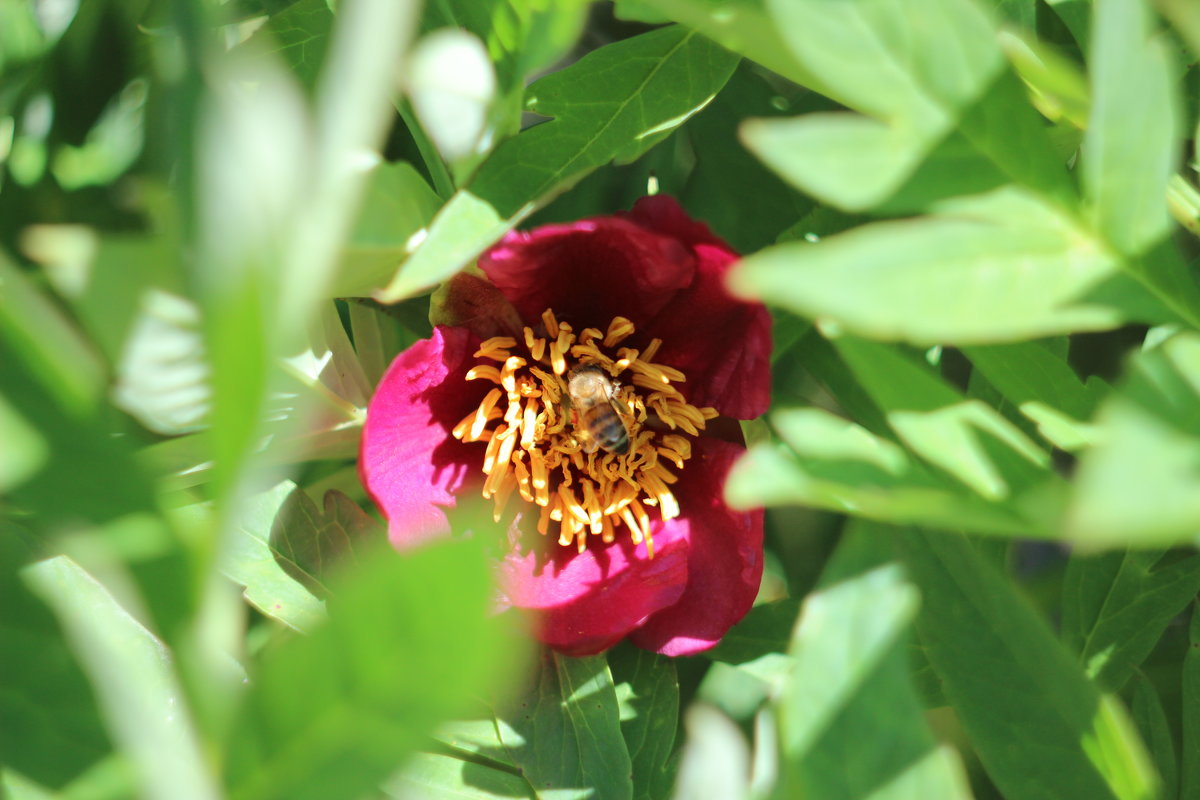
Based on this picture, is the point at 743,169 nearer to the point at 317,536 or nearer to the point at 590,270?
the point at 590,270

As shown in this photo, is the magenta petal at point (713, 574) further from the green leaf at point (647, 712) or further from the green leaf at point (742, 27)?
the green leaf at point (742, 27)

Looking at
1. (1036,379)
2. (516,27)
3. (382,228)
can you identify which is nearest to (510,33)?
(516,27)

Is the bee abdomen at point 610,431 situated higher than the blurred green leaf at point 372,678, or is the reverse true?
the blurred green leaf at point 372,678

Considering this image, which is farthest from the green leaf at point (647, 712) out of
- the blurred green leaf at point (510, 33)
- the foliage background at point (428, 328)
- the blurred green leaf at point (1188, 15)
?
the blurred green leaf at point (1188, 15)

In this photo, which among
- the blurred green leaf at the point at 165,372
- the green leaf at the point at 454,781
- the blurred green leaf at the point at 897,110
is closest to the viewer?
the blurred green leaf at the point at 897,110

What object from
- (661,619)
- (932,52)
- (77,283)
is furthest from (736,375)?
(77,283)

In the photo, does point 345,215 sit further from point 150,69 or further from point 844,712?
point 150,69

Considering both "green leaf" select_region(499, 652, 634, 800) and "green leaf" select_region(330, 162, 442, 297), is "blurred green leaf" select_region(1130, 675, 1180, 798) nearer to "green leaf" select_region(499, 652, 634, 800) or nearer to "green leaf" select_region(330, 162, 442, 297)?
"green leaf" select_region(499, 652, 634, 800)

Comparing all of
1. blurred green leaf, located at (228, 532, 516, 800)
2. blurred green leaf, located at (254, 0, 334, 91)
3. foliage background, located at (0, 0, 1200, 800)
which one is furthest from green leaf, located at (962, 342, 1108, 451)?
blurred green leaf, located at (254, 0, 334, 91)
